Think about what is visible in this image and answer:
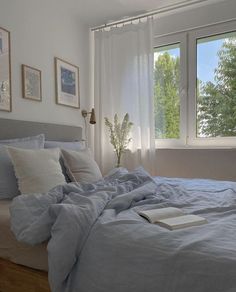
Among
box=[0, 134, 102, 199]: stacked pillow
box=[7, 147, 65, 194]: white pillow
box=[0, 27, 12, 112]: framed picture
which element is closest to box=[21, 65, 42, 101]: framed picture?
box=[0, 27, 12, 112]: framed picture

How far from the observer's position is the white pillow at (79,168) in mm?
2141

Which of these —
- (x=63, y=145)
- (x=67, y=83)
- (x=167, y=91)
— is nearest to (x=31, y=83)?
(x=67, y=83)

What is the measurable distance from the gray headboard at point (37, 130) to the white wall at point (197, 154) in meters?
1.05

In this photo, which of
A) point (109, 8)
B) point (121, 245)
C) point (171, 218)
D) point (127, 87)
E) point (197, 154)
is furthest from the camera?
point (127, 87)

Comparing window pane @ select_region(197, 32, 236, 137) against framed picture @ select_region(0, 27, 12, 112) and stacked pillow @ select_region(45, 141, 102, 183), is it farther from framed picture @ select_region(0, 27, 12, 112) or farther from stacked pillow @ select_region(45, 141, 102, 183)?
framed picture @ select_region(0, 27, 12, 112)

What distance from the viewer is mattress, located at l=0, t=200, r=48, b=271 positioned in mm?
1223

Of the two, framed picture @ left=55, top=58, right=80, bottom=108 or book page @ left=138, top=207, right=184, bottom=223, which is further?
framed picture @ left=55, top=58, right=80, bottom=108

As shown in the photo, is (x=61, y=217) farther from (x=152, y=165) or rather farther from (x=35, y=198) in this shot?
(x=152, y=165)

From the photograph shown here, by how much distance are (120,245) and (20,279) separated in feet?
2.01

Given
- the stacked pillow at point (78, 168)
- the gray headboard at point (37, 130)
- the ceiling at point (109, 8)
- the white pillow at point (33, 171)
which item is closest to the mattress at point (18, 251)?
the white pillow at point (33, 171)

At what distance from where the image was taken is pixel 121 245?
3.40ft

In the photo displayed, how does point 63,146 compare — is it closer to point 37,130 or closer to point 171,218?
point 37,130

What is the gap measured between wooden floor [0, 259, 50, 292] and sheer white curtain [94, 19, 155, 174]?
203 centimetres

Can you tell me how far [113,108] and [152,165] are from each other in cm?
87
